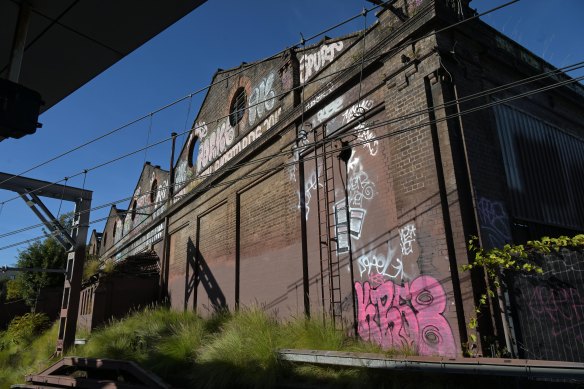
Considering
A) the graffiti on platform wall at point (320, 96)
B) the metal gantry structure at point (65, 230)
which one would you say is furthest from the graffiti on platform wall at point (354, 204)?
the metal gantry structure at point (65, 230)

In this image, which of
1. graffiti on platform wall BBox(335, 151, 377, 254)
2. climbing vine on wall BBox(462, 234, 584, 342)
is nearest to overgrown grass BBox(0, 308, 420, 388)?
graffiti on platform wall BBox(335, 151, 377, 254)

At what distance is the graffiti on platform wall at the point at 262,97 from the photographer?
12844 mm

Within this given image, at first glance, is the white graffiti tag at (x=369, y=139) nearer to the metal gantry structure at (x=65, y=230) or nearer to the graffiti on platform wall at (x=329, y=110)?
the graffiti on platform wall at (x=329, y=110)

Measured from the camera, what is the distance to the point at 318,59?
1091 centimetres

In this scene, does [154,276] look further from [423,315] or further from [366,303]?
[423,315]

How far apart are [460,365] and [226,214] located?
33.2 feet

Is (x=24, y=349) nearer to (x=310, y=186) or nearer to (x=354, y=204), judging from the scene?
(x=310, y=186)

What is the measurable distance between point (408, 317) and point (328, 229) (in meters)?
2.89

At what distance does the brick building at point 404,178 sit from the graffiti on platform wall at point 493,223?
0.03 metres

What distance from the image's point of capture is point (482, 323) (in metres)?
6.30

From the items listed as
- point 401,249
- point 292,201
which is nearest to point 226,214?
point 292,201

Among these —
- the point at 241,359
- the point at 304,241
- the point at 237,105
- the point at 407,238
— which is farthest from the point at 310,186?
the point at 237,105

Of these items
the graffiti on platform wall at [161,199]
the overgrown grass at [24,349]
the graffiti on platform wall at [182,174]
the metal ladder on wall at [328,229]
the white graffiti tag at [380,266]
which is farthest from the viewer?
the graffiti on platform wall at [161,199]

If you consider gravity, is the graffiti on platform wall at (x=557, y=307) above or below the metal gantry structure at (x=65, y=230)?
below
